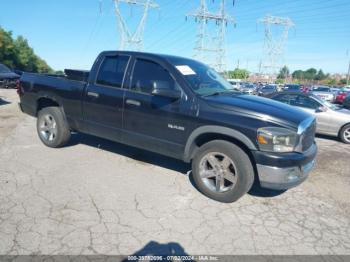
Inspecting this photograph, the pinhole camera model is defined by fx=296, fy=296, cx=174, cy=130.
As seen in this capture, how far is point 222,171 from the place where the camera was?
158 inches

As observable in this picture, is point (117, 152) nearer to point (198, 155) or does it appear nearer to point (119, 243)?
point (198, 155)

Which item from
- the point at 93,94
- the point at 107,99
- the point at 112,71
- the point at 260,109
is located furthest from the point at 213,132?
the point at 93,94

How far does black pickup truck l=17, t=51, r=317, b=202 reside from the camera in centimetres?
373

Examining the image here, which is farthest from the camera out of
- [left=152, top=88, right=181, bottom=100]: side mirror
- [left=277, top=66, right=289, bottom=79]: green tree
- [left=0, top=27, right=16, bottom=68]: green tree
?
[left=277, top=66, right=289, bottom=79]: green tree

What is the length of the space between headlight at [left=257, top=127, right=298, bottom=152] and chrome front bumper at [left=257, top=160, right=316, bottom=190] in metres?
0.24

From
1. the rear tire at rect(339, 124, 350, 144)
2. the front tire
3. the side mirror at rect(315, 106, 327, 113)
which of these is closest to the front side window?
the front tire

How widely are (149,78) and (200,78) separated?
0.81 metres

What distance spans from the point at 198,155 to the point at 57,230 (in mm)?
2019

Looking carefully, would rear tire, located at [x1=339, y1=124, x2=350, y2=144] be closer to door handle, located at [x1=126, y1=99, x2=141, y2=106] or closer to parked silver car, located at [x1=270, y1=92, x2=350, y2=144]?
parked silver car, located at [x1=270, y1=92, x2=350, y2=144]

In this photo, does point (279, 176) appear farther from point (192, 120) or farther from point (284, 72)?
point (284, 72)

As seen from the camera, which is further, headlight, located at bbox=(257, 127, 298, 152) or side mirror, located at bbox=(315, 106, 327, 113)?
side mirror, located at bbox=(315, 106, 327, 113)

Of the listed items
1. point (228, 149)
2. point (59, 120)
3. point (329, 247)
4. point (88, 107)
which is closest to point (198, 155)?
point (228, 149)

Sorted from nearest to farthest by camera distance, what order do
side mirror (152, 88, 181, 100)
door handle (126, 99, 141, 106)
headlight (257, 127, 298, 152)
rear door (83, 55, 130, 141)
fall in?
headlight (257, 127, 298, 152) < side mirror (152, 88, 181, 100) < door handle (126, 99, 141, 106) < rear door (83, 55, 130, 141)

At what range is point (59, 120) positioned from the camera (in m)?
5.71
